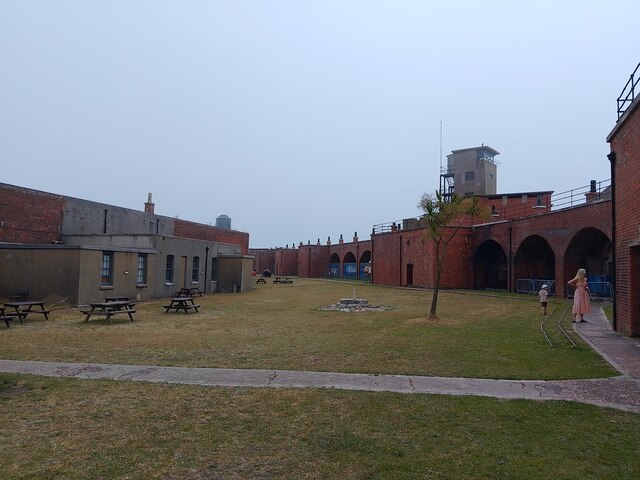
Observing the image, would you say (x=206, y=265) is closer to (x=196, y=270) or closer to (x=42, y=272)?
(x=196, y=270)

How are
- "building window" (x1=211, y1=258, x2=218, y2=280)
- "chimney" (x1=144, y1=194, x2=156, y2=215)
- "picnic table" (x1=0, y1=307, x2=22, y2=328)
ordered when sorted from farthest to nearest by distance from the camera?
"chimney" (x1=144, y1=194, x2=156, y2=215) → "building window" (x1=211, y1=258, x2=218, y2=280) → "picnic table" (x1=0, y1=307, x2=22, y2=328)

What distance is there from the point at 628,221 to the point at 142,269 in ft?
70.7

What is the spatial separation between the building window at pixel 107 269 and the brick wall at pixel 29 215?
7.75 metres

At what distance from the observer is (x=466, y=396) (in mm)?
6316

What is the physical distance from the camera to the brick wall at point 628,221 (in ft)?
35.2

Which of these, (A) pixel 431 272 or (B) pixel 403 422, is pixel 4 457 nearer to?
(B) pixel 403 422

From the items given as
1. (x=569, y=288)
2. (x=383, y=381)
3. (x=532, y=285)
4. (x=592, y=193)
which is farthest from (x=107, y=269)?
(x=592, y=193)

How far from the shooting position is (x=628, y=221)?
11383 millimetres

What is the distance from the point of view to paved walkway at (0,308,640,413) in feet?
21.3

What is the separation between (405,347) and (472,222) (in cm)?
2944

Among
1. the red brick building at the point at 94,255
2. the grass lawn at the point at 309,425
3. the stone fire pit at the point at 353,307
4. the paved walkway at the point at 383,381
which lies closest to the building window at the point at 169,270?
the red brick building at the point at 94,255

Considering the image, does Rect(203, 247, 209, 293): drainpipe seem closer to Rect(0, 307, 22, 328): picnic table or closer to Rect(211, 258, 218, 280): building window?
Rect(211, 258, 218, 280): building window

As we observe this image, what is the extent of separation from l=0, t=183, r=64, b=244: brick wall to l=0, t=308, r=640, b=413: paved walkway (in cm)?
2045

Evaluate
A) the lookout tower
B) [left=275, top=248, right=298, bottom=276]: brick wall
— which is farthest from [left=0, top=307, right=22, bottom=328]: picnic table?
[left=275, top=248, right=298, bottom=276]: brick wall
